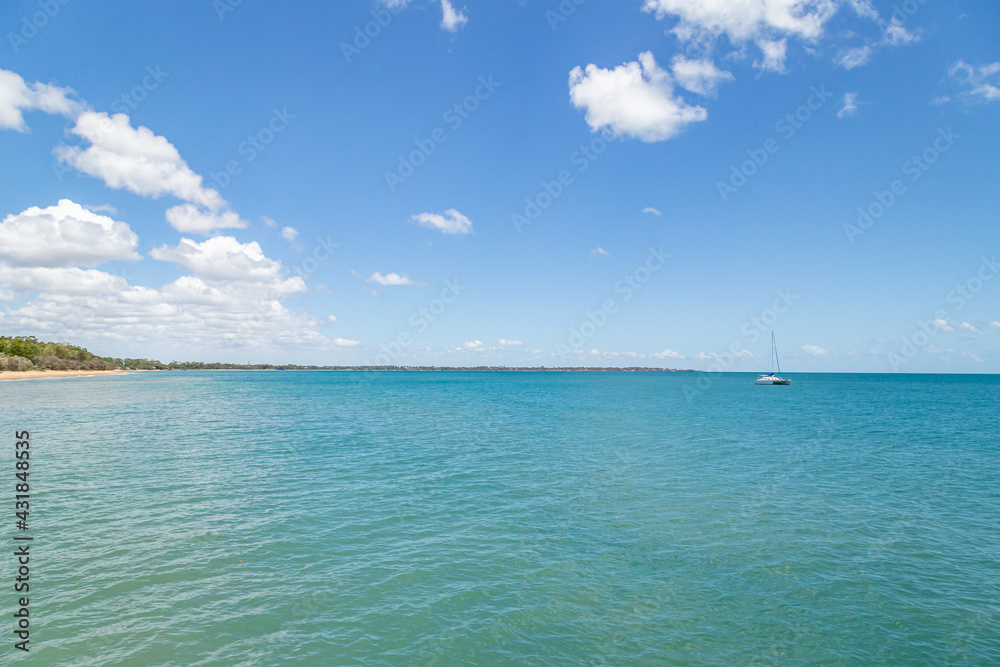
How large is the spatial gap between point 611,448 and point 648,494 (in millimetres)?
11730

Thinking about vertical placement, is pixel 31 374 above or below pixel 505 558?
above

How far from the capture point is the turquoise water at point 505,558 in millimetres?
9461

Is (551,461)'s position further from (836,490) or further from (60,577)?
(60,577)

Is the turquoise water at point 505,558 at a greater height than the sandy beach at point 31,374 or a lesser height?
lesser

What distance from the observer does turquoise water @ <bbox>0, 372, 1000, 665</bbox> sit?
946 cm

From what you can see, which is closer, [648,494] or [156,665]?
[156,665]

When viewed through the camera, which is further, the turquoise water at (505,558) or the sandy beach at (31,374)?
the sandy beach at (31,374)

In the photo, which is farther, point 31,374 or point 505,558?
point 31,374

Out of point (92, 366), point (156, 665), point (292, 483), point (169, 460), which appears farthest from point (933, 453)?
point (92, 366)

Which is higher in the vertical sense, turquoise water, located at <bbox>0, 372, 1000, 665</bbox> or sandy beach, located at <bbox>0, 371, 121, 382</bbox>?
sandy beach, located at <bbox>0, 371, 121, 382</bbox>

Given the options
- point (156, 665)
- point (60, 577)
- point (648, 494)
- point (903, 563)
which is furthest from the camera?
point (648, 494)

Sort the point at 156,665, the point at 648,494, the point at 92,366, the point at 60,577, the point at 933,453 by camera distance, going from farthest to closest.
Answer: the point at 92,366 → the point at 933,453 → the point at 648,494 → the point at 60,577 → the point at 156,665

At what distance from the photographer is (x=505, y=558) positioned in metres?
13.5

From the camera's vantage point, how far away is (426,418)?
49.7m
